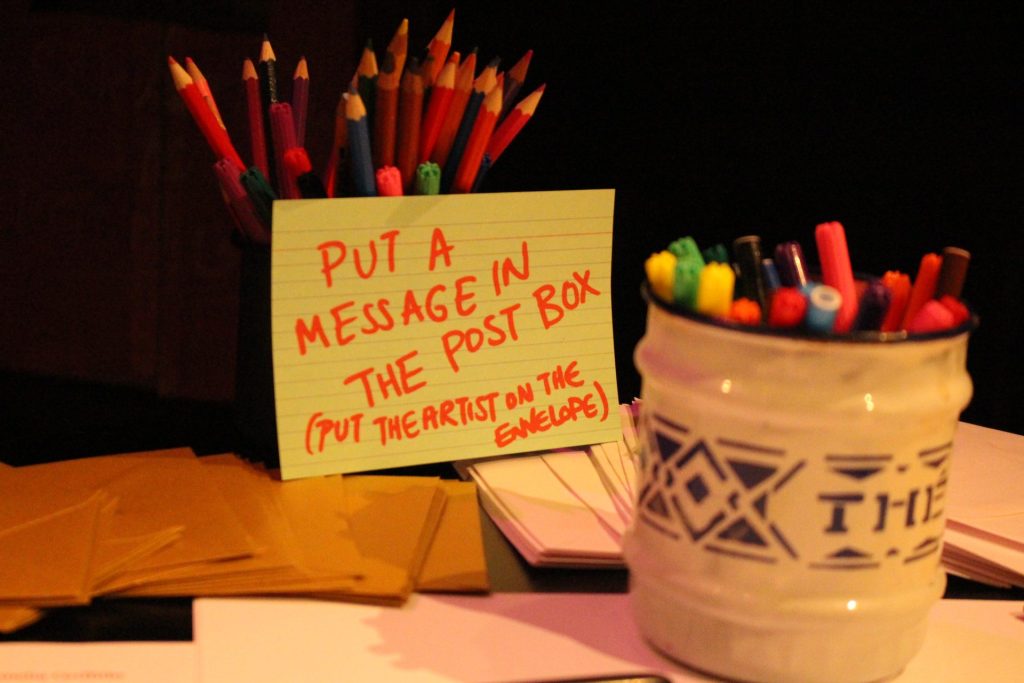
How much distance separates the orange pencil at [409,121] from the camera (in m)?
0.66

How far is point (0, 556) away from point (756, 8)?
91 centimetres

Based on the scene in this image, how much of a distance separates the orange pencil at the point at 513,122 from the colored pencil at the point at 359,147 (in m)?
0.09

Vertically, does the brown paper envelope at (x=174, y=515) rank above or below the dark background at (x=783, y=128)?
below

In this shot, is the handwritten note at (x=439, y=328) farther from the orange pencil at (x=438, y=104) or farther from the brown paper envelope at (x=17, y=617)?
the brown paper envelope at (x=17, y=617)

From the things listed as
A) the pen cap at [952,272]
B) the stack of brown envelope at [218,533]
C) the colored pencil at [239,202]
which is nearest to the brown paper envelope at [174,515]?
the stack of brown envelope at [218,533]

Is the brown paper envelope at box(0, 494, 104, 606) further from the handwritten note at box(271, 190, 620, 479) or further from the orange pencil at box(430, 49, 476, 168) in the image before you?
the orange pencil at box(430, 49, 476, 168)

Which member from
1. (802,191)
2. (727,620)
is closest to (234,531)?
(727,620)

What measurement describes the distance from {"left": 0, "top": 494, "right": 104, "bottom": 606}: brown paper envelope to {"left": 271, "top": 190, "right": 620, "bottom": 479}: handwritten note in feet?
0.41

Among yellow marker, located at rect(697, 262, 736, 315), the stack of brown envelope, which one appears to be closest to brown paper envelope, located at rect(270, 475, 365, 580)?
the stack of brown envelope

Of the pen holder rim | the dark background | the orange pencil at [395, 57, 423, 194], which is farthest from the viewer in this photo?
the dark background

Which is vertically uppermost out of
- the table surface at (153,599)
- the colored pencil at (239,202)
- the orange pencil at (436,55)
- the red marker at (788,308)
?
the orange pencil at (436,55)

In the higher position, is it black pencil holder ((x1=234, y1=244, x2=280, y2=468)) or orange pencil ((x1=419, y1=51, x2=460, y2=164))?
orange pencil ((x1=419, y1=51, x2=460, y2=164))

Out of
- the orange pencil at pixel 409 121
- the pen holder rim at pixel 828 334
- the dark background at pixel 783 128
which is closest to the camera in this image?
the pen holder rim at pixel 828 334

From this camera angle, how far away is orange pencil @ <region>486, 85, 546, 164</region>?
711mm
